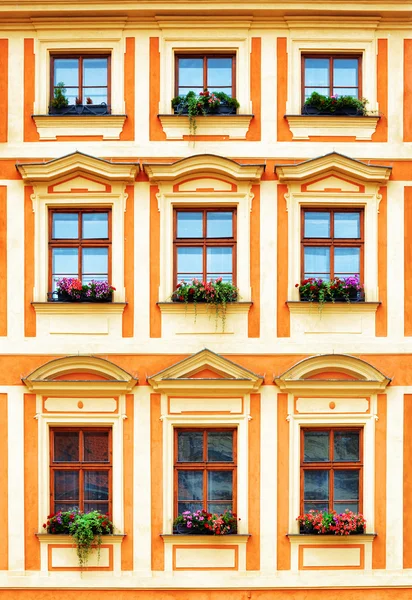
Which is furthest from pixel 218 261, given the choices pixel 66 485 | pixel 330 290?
pixel 66 485

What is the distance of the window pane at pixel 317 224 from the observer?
1105cm

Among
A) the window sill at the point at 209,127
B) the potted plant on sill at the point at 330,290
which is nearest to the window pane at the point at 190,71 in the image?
the window sill at the point at 209,127

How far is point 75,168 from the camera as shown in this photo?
10758 millimetres

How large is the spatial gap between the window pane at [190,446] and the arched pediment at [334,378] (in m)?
1.42

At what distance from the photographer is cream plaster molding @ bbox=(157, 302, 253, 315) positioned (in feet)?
35.3

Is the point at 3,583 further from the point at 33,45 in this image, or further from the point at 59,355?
the point at 33,45

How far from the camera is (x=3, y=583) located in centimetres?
1066

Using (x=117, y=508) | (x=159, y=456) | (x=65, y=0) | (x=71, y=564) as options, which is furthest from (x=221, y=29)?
(x=71, y=564)

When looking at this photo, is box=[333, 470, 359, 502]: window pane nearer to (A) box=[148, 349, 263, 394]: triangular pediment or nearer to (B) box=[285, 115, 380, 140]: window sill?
(A) box=[148, 349, 263, 394]: triangular pediment

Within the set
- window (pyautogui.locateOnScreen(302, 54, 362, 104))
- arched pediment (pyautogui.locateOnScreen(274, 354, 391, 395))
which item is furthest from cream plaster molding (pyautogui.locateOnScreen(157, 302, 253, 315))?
window (pyautogui.locateOnScreen(302, 54, 362, 104))

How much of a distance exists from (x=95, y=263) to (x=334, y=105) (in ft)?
13.8

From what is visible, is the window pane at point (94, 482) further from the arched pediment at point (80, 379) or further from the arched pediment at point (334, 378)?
the arched pediment at point (334, 378)

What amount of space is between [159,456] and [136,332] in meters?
1.81

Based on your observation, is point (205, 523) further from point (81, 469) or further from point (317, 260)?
point (317, 260)
